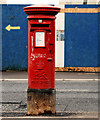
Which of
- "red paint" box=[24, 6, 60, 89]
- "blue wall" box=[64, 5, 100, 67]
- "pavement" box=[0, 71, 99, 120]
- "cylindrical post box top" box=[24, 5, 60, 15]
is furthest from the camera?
"blue wall" box=[64, 5, 100, 67]

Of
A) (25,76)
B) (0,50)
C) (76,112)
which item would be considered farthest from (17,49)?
(76,112)

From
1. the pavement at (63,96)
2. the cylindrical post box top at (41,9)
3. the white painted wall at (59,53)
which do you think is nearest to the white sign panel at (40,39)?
the cylindrical post box top at (41,9)

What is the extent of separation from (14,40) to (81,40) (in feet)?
8.92

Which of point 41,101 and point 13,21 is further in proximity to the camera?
point 13,21

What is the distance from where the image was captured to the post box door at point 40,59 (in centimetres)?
739

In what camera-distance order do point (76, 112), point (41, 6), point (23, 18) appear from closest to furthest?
point (41, 6) < point (76, 112) < point (23, 18)

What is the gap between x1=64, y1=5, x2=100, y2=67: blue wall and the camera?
16.3 m

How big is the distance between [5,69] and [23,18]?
2203 mm

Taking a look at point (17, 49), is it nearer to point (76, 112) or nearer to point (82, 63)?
point (82, 63)

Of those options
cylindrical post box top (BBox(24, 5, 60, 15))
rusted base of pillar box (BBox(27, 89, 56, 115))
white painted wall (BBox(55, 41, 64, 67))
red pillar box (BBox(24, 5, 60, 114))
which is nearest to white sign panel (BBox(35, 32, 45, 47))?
red pillar box (BBox(24, 5, 60, 114))

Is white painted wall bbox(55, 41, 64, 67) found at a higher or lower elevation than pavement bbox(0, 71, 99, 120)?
higher

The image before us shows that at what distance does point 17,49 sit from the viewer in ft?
54.2

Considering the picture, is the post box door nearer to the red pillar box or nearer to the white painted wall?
the red pillar box

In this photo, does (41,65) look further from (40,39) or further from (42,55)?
(40,39)
